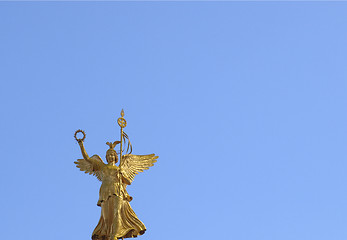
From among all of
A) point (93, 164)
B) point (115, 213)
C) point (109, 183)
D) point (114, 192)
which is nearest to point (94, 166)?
point (93, 164)

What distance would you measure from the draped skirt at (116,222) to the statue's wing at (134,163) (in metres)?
1.06

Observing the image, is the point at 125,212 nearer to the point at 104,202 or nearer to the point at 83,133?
the point at 104,202

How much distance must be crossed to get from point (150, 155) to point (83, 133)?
251 cm

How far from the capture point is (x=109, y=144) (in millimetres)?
33906

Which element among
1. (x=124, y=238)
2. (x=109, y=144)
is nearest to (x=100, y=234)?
(x=124, y=238)

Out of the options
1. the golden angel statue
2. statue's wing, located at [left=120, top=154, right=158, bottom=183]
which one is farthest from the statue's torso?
statue's wing, located at [left=120, top=154, right=158, bottom=183]

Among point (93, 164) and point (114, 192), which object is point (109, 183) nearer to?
point (114, 192)

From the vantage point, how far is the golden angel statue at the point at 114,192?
33062 mm

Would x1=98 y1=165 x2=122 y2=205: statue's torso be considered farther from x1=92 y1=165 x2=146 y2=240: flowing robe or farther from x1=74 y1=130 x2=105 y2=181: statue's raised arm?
x1=74 y1=130 x2=105 y2=181: statue's raised arm

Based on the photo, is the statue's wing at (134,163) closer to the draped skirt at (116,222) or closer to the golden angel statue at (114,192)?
the golden angel statue at (114,192)

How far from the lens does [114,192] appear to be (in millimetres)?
33219

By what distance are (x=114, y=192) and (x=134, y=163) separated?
1433 millimetres

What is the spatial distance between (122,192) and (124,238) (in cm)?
149

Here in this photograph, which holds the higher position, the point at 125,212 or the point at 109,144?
the point at 109,144
